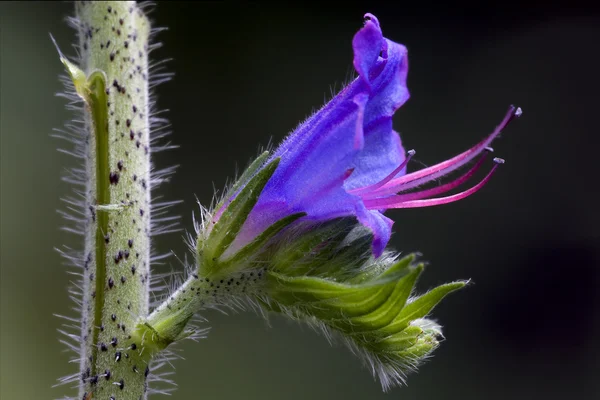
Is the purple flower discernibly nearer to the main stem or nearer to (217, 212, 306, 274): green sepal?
(217, 212, 306, 274): green sepal

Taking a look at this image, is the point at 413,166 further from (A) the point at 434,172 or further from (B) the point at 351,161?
(B) the point at 351,161

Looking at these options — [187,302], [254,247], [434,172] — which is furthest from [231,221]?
[434,172]

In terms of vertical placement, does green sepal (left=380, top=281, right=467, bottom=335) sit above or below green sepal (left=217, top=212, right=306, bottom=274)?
below

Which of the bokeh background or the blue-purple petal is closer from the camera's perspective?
the blue-purple petal

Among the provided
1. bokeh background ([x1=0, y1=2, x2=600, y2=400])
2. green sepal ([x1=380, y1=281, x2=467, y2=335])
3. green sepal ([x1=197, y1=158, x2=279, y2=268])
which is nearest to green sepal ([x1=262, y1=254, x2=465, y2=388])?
green sepal ([x1=380, y1=281, x2=467, y2=335])

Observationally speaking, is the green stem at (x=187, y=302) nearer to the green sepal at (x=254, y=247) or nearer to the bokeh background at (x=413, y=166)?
the green sepal at (x=254, y=247)

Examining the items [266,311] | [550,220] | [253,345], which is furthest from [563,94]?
[266,311]

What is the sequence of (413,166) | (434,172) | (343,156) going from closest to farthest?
(343,156)
(434,172)
(413,166)
